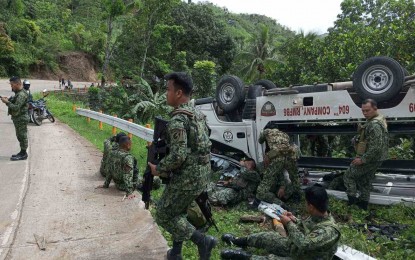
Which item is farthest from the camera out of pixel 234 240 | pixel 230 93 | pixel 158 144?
pixel 230 93

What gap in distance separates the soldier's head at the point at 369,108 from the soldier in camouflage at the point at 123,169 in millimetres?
3574

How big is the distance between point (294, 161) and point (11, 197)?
14.2 feet

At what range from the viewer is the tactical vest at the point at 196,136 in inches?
148

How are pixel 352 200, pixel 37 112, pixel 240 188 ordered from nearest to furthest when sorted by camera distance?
pixel 352 200, pixel 240 188, pixel 37 112

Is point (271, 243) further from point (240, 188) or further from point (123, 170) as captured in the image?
point (123, 170)

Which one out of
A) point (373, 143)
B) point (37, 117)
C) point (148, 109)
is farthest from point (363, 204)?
point (148, 109)

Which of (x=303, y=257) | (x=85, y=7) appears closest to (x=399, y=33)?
(x=303, y=257)

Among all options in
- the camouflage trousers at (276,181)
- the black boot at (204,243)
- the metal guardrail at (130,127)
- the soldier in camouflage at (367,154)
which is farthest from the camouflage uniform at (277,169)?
the metal guardrail at (130,127)

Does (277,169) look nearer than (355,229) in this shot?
No

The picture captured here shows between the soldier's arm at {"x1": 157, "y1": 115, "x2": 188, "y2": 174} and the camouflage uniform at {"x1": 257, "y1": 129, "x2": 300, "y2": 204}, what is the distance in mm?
2937

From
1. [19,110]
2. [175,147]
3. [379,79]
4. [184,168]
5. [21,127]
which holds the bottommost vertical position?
[21,127]

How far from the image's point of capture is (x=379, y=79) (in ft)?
20.1

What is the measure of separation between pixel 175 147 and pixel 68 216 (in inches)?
101

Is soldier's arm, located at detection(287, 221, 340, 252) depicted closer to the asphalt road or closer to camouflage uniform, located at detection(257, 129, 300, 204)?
the asphalt road
